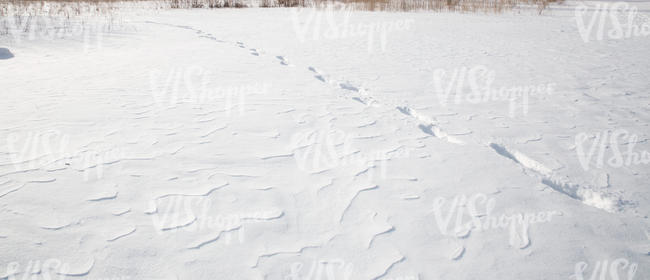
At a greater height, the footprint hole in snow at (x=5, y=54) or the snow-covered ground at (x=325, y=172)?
the footprint hole in snow at (x=5, y=54)

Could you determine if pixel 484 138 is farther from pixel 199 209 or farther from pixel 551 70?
pixel 551 70

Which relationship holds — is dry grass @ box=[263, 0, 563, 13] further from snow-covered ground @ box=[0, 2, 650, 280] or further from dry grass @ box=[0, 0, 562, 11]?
snow-covered ground @ box=[0, 2, 650, 280]

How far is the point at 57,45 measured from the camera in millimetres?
7715

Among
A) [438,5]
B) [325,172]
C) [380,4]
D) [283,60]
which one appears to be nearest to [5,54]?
[283,60]

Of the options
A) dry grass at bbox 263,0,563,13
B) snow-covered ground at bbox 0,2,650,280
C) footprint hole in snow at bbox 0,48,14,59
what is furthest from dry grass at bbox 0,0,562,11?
snow-covered ground at bbox 0,2,650,280

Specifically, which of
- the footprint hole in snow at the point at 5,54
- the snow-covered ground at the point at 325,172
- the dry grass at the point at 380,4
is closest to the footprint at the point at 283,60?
the snow-covered ground at the point at 325,172

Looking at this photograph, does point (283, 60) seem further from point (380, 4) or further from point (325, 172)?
point (380, 4)

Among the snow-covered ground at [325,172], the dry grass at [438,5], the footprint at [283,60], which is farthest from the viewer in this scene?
the dry grass at [438,5]

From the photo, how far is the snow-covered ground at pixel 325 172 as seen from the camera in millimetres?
1790

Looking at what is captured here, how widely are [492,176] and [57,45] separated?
9263 millimetres

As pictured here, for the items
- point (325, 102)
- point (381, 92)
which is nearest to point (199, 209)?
point (325, 102)

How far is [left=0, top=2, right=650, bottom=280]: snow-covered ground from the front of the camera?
1790mm

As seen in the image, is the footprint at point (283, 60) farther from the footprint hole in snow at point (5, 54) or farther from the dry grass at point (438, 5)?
the dry grass at point (438, 5)

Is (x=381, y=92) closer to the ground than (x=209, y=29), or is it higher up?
closer to the ground
